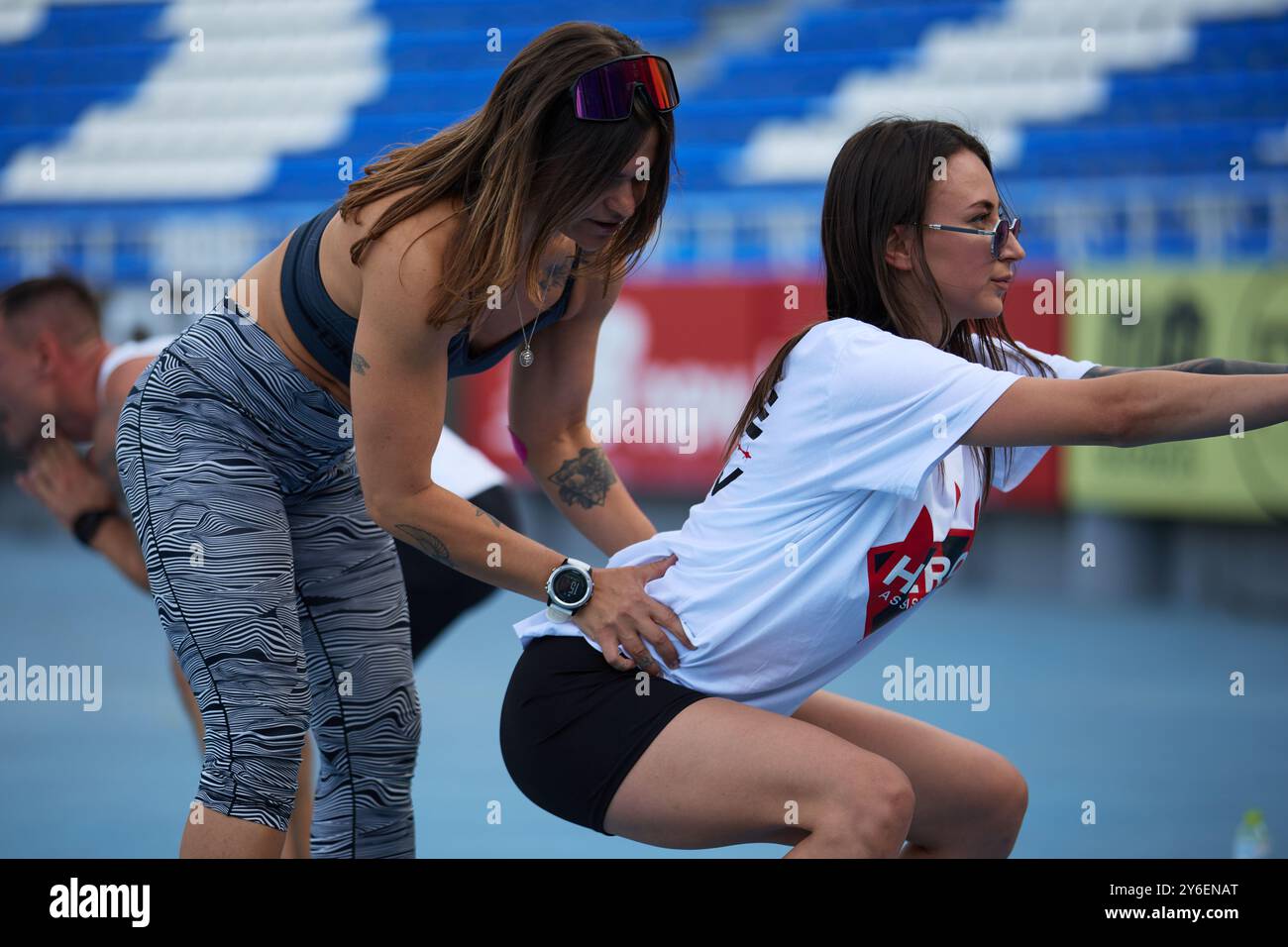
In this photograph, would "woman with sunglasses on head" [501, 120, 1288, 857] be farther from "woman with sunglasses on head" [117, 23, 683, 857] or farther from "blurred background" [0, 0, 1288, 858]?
"blurred background" [0, 0, 1288, 858]

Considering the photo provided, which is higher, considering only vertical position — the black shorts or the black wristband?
the black wristband

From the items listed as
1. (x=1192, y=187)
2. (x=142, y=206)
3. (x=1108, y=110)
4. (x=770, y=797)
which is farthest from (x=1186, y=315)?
(x=142, y=206)

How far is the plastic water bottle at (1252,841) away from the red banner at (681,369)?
12.7 ft

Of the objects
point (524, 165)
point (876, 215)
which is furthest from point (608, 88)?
point (876, 215)

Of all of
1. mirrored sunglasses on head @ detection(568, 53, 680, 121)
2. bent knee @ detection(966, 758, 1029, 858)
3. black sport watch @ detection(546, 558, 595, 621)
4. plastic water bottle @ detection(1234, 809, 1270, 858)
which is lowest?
plastic water bottle @ detection(1234, 809, 1270, 858)

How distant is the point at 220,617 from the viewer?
6.37 feet

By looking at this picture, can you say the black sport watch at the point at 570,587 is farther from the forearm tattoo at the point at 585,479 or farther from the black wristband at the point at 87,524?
the black wristband at the point at 87,524

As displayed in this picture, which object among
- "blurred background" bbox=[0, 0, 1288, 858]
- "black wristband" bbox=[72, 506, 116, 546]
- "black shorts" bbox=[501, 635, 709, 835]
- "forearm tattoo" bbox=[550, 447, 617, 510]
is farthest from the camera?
"blurred background" bbox=[0, 0, 1288, 858]

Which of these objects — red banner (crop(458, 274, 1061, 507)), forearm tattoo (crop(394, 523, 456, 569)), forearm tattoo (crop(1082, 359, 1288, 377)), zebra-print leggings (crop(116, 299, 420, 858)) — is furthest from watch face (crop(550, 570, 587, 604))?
red banner (crop(458, 274, 1061, 507))

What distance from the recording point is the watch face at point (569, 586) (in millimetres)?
1843

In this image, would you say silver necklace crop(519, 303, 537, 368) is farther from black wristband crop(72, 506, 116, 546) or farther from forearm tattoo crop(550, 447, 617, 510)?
black wristband crop(72, 506, 116, 546)

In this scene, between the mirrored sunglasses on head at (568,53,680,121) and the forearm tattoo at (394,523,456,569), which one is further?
the forearm tattoo at (394,523,456,569)

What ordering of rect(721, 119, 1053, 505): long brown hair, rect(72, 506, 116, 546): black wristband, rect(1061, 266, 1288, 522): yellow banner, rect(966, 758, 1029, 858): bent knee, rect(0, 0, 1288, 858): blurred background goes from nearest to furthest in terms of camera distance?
rect(721, 119, 1053, 505): long brown hair
rect(966, 758, 1029, 858): bent knee
rect(72, 506, 116, 546): black wristband
rect(0, 0, 1288, 858): blurred background
rect(1061, 266, 1288, 522): yellow banner

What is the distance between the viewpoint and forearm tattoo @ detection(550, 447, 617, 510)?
2.27m
